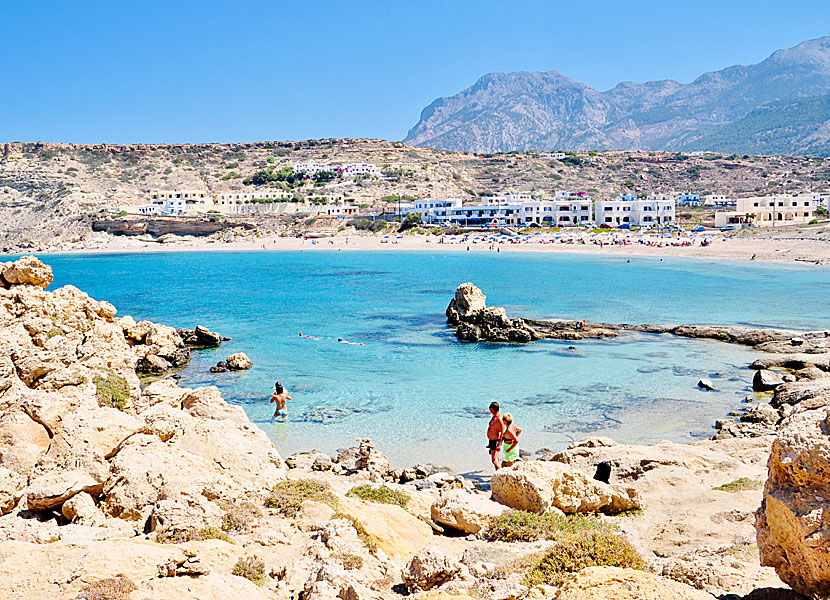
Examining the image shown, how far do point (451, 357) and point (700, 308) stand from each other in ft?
57.3

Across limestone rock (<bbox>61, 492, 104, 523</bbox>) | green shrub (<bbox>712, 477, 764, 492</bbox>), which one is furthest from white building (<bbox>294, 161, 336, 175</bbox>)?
limestone rock (<bbox>61, 492, 104, 523</bbox>)

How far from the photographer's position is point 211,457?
8031mm

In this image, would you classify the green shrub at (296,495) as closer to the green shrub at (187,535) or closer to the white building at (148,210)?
the green shrub at (187,535)

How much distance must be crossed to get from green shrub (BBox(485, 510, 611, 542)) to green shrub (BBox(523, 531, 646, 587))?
536 mm

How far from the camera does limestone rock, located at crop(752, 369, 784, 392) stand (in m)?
17.3

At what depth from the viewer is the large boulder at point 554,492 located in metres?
7.72

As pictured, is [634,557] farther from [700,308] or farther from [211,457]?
[700,308]

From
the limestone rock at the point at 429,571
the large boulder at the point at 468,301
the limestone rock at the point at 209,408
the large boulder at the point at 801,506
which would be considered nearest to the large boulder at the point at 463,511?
the limestone rock at the point at 429,571

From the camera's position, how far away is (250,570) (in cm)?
520

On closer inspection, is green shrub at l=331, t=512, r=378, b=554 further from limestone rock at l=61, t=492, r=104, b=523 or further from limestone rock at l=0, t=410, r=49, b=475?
limestone rock at l=0, t=410, r=49, b=475

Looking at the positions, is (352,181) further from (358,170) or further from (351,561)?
(351,561)

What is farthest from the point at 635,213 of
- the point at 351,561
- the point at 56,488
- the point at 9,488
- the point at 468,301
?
the point at 56,488

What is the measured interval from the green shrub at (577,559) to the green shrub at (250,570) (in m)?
2.11

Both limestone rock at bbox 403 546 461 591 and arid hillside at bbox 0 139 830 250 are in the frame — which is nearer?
limestone rock at bbox 403 546 461 591
